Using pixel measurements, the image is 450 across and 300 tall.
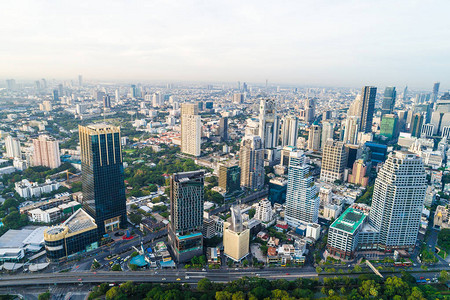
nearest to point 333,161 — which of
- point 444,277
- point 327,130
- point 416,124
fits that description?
point 327,130

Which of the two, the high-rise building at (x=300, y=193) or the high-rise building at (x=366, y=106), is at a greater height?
the high-rise building at (x=366, y=106)

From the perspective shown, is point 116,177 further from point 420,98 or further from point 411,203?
point 420,98

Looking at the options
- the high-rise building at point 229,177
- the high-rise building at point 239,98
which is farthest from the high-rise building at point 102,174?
the high-rise building at point 239,98

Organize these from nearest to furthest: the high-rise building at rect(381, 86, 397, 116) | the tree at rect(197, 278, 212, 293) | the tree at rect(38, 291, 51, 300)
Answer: the tree at rect(38, 291, 51, 300) < the tree at rect(197, 278, 212, 293) < the high-rise building at rect(381, 86, 397, 116)

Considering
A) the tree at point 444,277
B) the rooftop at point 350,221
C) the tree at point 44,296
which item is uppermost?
the rooftop at point 350,221

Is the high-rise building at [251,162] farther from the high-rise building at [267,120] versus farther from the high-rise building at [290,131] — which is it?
the high-rise building at [290,131]

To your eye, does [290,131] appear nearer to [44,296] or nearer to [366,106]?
[366,106]

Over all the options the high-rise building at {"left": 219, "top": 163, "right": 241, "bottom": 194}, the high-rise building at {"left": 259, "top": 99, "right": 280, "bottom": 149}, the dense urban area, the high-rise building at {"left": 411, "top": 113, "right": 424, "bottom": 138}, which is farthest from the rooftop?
the high-rise building at {"left": 411, "top": 113, "right": 424, "bottom": 138}

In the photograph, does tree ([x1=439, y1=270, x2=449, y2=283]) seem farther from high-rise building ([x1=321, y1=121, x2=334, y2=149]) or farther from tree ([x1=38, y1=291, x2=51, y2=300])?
high-rise building ([x1=321, y1=121, x2=334, y2=149])

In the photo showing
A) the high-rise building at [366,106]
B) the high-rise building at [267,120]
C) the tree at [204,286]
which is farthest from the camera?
the high-rise building at [366,106]
